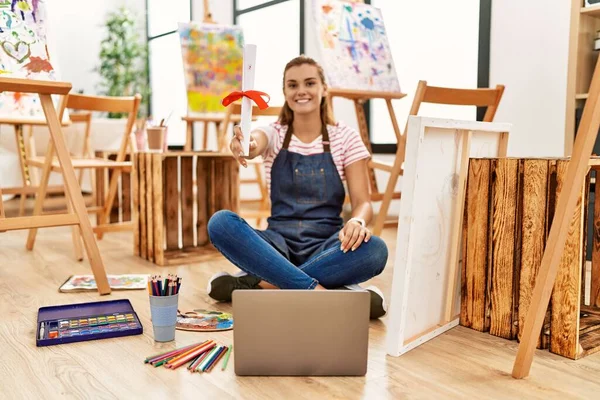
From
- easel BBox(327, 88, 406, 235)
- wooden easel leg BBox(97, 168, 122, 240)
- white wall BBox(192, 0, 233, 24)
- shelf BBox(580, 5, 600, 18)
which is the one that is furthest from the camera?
white wall BBox(192, 0, 233, 24)

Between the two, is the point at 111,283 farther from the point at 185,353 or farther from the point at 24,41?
the point at 24,41

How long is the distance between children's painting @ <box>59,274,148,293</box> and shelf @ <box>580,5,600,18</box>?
85.3 inches

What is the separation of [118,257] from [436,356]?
1737mm

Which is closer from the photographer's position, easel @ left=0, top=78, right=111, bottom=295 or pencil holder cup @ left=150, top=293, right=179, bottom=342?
pencil holder cup @ left=150, top=293, right=179, bottom=342

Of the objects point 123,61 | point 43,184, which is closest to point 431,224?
point 43,184

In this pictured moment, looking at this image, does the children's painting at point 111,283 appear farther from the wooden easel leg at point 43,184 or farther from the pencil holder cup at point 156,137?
the pencil holder cup at point 156,137

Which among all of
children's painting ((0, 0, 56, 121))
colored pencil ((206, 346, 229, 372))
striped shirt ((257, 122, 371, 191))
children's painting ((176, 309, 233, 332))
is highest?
children's painting ((0, 0, 56, 121))

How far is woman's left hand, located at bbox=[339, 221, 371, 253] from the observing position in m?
1.62

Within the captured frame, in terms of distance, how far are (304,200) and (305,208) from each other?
3 centimetres

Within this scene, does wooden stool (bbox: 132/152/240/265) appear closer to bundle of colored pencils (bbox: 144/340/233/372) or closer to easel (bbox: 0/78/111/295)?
easel (bbox: 0/78/111/295)

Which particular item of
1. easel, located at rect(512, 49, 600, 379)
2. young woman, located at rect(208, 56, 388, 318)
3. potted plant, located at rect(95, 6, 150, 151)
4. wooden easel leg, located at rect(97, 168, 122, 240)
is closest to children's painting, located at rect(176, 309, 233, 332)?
young woman, located at rect(208, 56, 388, 318)

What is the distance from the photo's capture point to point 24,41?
2.24 m

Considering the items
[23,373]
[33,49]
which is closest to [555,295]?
[23,373]

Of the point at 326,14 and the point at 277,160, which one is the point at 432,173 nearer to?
the point at 277,160
